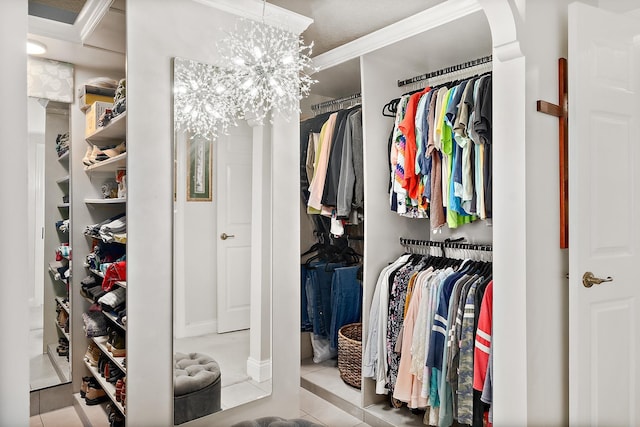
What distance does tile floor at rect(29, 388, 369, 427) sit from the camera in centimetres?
254

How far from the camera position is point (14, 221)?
873 mm

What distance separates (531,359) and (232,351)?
1394 millimetres

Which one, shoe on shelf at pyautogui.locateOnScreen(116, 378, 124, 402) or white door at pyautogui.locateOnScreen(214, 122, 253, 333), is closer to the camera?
shoe on shelf at pyautogui.locateOnScreen(116, 378, 124, 402)

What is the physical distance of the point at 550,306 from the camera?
191 cm

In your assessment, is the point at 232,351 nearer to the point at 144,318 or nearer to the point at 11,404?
the point at 144,318

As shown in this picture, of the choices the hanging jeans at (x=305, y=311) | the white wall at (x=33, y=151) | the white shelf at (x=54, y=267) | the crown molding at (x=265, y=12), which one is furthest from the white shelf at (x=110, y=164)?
the hanging jeans at (x=305, y=311)

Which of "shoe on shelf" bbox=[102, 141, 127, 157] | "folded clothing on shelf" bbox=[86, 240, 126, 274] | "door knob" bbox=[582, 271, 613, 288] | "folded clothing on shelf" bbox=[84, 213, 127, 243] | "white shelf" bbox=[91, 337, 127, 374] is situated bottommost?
"white shelf" bbox=[91, 337, 127, 374]

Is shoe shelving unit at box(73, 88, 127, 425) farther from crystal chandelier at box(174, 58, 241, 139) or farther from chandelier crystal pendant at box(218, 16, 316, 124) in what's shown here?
chandelier crystal pendant at box(218, 16, 316, 124)

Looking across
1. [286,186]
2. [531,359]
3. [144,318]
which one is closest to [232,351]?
[144,318]

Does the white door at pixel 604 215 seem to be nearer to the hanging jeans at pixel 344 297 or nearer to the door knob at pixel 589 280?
the door knob at pixel 589 280

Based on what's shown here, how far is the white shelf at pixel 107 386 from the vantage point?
6.98ft

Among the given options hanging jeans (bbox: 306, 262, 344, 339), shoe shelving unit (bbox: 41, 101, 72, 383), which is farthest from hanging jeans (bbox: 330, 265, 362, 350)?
shoe shelving unit (bbox: 41, 101, 72, 383)

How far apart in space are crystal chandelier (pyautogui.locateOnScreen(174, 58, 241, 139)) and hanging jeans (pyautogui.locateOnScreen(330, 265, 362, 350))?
1.48 m

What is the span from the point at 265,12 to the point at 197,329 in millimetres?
1648
